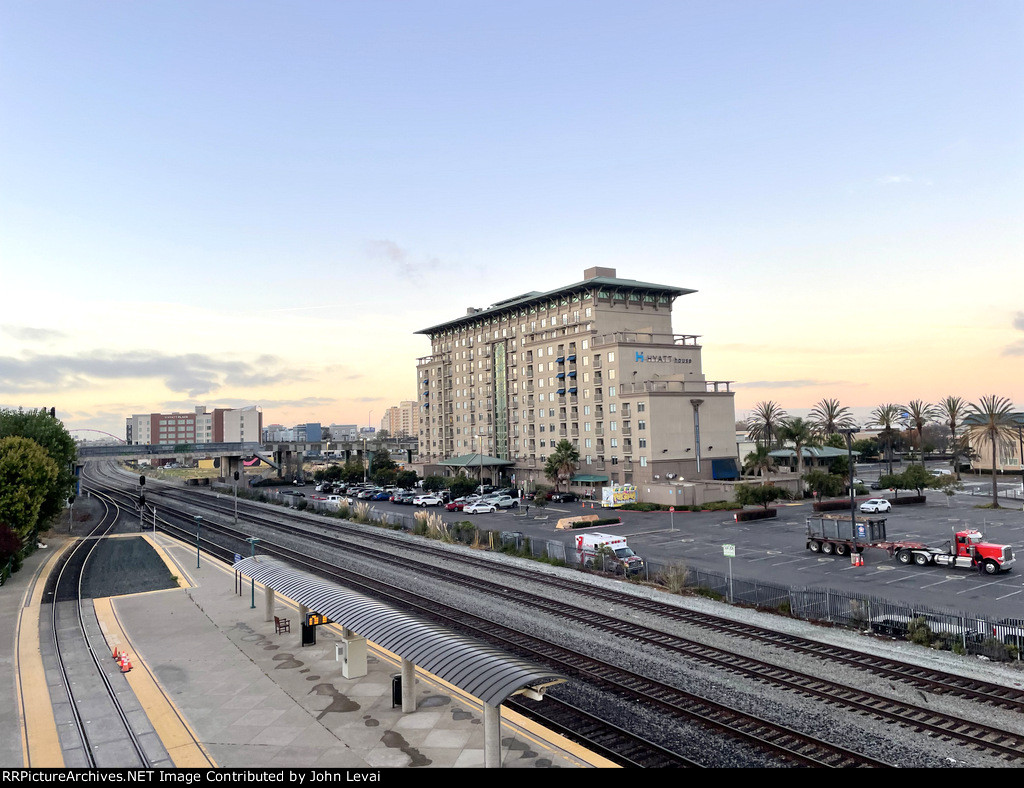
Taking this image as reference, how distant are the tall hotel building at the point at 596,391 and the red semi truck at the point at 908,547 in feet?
93.9

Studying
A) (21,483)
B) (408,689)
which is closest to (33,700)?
(408,689)

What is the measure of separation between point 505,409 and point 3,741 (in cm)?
8905

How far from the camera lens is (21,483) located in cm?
4256

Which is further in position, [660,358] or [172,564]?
[660,358]

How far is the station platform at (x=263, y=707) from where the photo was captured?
15.0 metres

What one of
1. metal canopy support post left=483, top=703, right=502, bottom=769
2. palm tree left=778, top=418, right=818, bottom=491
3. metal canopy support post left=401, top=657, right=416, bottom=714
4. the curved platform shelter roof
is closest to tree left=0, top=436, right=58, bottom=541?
the curved platform shelter roof

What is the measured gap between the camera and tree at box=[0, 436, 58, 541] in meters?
41.0

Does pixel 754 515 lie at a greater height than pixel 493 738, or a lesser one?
lesser

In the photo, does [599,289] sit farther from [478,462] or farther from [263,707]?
[263,707]

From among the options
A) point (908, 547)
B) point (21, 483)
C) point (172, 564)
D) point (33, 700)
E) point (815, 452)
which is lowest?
point (172, 564)

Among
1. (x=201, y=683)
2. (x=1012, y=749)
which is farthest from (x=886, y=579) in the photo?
(x=201, y=683)

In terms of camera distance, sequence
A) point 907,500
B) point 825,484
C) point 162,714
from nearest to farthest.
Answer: point 162,714, point 825,484, point 907,500

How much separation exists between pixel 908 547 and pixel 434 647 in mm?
33737

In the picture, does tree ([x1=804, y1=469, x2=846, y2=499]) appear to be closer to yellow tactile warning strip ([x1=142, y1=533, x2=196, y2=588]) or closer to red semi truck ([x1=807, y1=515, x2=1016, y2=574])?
red semi truck ([x1=807, y1=515, x2=1016, y2=574])
